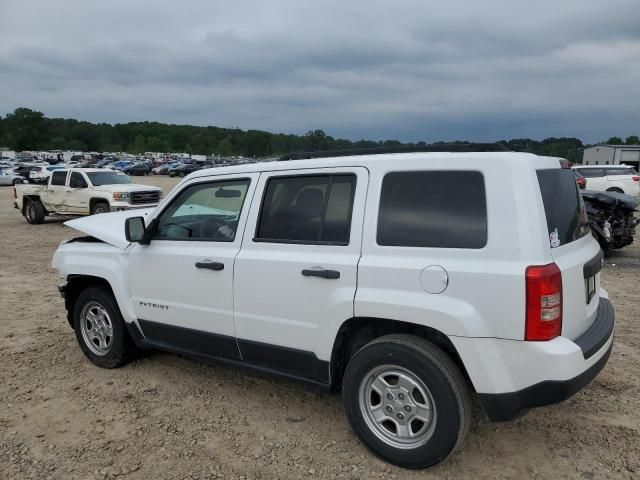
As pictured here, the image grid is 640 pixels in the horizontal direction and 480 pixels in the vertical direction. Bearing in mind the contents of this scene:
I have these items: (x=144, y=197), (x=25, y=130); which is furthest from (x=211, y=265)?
(x=25, y=130)

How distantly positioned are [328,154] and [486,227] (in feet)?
4.21

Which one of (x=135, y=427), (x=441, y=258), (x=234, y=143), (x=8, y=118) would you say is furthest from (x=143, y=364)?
(x=8, y=118)

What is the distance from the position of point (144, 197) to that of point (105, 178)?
168 cm

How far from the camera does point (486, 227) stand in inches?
108

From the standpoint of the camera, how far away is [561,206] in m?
3.01

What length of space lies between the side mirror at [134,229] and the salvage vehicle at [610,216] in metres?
7.95

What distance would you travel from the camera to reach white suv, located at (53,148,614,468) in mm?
2688

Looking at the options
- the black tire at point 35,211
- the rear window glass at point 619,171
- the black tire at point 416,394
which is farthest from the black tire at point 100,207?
the rear window glass at point 619,171

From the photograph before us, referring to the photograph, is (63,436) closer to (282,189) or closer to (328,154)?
(282,189)

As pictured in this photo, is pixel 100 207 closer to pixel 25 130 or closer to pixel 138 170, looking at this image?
pixel 138 170

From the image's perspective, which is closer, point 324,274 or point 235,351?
point 324,274

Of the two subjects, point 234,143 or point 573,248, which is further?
point 234,143

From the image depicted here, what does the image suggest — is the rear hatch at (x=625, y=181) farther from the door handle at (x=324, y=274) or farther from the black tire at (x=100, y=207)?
the door handle at (x=324, y=274)

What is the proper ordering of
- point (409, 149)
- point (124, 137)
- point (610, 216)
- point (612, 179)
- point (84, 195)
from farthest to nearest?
point (124, 137), point (612, 179), point (84, 195), point (610, 216), point (409, 149)
